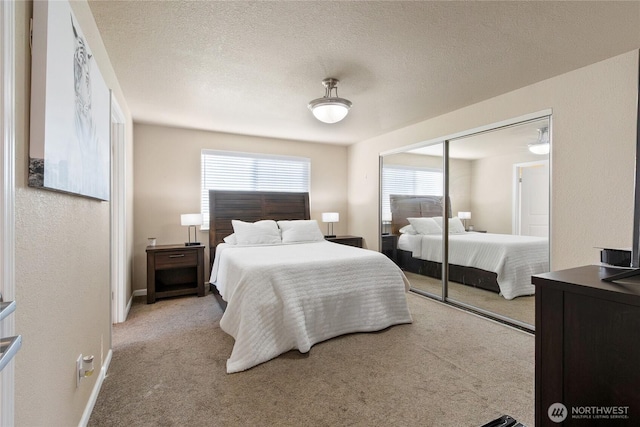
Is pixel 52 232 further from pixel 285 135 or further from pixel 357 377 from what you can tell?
pixel 285 135

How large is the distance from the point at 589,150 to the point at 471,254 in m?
1.62

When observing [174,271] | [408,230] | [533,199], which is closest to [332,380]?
[533,199]

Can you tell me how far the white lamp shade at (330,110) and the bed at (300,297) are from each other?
4.33ft

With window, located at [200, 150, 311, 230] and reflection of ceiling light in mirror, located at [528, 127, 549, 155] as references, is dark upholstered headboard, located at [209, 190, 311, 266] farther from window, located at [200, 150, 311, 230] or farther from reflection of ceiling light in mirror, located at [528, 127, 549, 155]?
reflection of ceiling light in mirror, located at [528, 127, 549, 155]

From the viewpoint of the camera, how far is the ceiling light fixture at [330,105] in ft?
9.00

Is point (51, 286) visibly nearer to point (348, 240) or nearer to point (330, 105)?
point (330, 105)

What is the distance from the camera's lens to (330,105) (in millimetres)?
2758

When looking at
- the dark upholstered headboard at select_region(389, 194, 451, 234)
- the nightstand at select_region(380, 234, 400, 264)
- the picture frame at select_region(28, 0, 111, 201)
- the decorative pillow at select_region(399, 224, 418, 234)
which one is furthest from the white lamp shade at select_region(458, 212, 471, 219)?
the picture frame at select_region(28, 0, 111, 201)

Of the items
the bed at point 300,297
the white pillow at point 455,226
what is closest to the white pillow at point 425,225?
the white pillow at point 455,226

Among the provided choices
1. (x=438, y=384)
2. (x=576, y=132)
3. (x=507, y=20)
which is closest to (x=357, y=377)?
(x=438, y=384)

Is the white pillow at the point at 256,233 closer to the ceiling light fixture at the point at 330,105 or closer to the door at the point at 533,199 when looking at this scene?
the ceiling light fixture at the point at 330,105

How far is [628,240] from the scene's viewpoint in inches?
92.3

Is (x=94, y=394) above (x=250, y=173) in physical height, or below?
below

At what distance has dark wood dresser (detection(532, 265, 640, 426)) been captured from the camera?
926 mm
